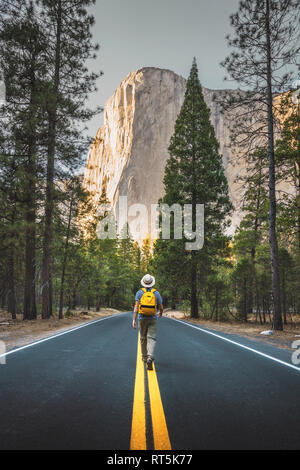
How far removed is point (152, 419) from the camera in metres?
2.98

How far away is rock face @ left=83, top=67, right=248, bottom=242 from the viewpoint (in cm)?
9275

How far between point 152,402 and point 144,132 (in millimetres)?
102205

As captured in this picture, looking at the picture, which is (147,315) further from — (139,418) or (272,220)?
(272,220)

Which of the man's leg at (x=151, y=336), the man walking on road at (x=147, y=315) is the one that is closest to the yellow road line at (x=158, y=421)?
the man's leg at (x=151, y=336)

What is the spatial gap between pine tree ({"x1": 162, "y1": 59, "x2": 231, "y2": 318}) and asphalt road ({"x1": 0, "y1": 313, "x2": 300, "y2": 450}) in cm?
1502

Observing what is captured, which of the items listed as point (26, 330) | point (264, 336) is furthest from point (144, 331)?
point (26, 330)

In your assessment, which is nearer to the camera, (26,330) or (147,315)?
(147,315)

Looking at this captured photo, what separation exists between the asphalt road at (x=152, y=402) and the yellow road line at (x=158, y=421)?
0.01 metres

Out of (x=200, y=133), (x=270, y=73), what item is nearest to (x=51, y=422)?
(x=270, y=73)

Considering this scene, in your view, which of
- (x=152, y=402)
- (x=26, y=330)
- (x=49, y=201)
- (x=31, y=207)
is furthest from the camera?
(x=49, y=201)

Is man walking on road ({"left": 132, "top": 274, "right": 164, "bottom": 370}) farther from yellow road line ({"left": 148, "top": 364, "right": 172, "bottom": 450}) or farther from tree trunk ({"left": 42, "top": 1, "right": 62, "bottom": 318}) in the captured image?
tree trunk ({"left": 42, "top": 1, "right": 62, "bottom": 318})

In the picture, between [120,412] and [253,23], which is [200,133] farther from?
[120,412]

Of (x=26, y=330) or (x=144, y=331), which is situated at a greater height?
(x=144, y=331)
